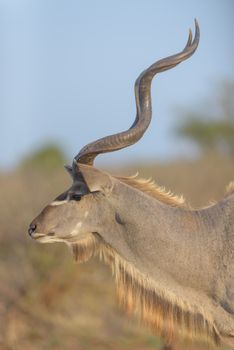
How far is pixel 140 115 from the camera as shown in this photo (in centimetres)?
573

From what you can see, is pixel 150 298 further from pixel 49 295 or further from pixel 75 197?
pixel 49 295

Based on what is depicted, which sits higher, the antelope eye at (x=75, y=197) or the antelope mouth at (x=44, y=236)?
the antelope eye at (x=75, y=197)

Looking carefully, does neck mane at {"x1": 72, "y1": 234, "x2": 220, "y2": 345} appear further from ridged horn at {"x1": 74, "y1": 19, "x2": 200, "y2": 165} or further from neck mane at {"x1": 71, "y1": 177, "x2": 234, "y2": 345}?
ridged horn at {"x1": 74, "y1": 19, "x2": 200, "y2": 165}

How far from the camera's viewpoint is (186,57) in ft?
19.0

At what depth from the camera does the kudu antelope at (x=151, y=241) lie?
18.9ft

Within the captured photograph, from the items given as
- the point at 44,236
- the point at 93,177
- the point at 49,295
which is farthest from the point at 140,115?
the point at 49,295

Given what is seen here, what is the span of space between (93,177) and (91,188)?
0.07 metres

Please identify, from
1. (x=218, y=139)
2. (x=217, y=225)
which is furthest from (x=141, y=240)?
(x=218, y=139)

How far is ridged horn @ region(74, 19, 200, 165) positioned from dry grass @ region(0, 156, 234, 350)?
2.42 meters

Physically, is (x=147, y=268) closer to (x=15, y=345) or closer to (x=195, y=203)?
(x=15, y=345)

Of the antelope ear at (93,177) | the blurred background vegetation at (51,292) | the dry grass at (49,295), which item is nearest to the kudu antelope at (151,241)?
the antelope ear at (93,177)

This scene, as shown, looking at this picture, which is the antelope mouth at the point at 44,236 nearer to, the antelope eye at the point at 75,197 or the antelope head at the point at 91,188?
the antelope head at the point at 91,188

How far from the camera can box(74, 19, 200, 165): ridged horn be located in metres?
5.65

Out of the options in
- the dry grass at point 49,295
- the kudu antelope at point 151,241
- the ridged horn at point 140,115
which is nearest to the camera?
the ridged horn at point 140,115
